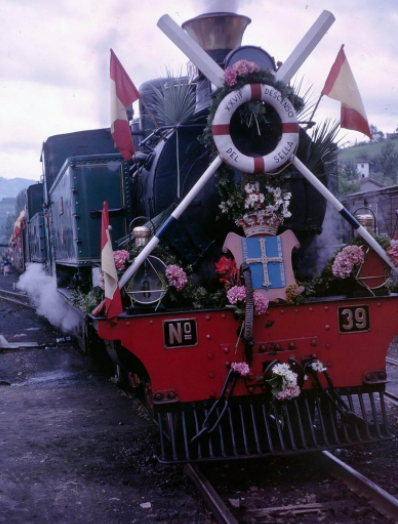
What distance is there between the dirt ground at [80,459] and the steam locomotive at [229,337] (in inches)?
12.2

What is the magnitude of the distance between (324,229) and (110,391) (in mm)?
3166

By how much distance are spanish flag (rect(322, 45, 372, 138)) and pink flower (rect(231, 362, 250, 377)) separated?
6.89ft

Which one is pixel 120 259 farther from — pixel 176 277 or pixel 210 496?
pixel 210 496

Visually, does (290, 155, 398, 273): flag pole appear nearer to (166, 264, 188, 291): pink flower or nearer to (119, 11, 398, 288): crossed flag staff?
(119, 11, 398, 288): crossed flag staff

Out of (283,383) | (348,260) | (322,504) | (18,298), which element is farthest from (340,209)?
(18,298)

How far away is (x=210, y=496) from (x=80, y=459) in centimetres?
145

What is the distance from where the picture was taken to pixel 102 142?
8.73m

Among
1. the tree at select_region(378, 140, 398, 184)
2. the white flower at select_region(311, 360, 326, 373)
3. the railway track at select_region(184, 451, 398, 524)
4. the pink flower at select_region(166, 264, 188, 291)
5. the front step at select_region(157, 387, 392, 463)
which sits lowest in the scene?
the railway track at select_region(184, 451, 398, 524)

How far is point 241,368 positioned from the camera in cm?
432

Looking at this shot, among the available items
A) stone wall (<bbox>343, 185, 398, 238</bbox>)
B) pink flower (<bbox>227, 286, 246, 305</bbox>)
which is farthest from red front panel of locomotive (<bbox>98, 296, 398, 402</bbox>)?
stone wall (<bbox>343, 185, 398, 238</bbox>)

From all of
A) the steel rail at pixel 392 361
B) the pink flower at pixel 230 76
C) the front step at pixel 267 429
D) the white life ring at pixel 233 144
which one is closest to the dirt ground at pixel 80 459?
the front step at pixel 267 429

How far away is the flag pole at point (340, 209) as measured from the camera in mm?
4562

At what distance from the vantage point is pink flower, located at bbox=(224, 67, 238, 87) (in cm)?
448

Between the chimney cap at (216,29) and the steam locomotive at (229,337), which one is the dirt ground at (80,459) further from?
the chimney cap at (216,29)
